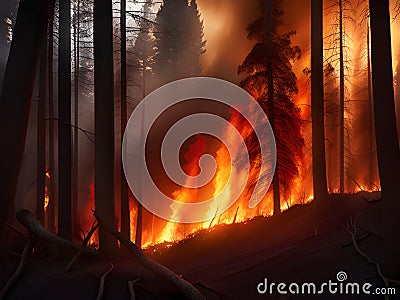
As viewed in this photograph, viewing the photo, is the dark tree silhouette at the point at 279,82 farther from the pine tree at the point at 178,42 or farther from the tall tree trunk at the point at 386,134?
the pine tree at the point at 178,42

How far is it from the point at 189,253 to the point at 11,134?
997cm

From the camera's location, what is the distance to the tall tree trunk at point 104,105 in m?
9.95

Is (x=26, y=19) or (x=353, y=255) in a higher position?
(x=26, y=19)

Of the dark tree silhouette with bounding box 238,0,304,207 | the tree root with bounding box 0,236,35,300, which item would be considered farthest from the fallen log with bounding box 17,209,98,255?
the dark tree silhouette with bounding box 238,0,304,207

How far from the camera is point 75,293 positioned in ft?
18.0

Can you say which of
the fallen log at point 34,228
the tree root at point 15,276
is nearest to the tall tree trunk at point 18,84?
the tree root at point 15,276

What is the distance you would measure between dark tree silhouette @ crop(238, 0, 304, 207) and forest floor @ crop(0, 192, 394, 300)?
301 cm

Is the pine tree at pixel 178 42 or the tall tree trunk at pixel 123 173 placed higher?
the pine tree at pixel 178 42

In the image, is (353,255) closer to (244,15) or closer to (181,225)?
(181,225)

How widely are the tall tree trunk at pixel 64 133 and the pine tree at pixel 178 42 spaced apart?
1769 cm

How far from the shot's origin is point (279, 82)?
18.6 metres

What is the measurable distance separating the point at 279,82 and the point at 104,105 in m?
11.0

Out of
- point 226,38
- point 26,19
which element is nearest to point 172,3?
point 226,38

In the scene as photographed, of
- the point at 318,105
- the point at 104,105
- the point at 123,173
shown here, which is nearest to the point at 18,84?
the point at 104,105
